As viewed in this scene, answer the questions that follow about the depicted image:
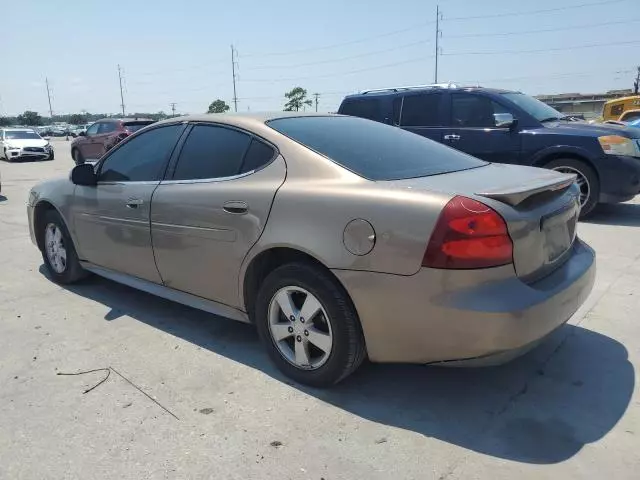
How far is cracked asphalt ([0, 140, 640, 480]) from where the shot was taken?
2.33 metres

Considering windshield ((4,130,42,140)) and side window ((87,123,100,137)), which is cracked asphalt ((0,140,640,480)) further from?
windshield ((4,130,42,140))

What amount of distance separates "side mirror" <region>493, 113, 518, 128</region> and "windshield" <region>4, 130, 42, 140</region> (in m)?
20.7

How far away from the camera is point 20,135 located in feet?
73.2

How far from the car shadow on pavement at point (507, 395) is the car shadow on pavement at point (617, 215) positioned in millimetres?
4162

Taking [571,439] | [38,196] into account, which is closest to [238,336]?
[571,439]

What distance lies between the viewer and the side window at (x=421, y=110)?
8312mm

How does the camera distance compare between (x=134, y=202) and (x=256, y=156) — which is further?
(x=134, y=202)

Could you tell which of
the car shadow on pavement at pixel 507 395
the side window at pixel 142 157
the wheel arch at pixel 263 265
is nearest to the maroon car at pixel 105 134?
the side window at pixel 142 157

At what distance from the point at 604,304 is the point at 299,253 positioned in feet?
8.55

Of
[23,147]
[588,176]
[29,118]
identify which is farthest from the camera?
[29,118]

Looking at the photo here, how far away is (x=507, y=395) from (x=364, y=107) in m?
6.98

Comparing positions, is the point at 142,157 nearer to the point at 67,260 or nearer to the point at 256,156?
the point at 256,156

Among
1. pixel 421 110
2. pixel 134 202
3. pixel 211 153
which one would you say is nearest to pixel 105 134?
pixel 421 110

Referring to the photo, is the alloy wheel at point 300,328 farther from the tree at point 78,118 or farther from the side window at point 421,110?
the tree at point 78,118
